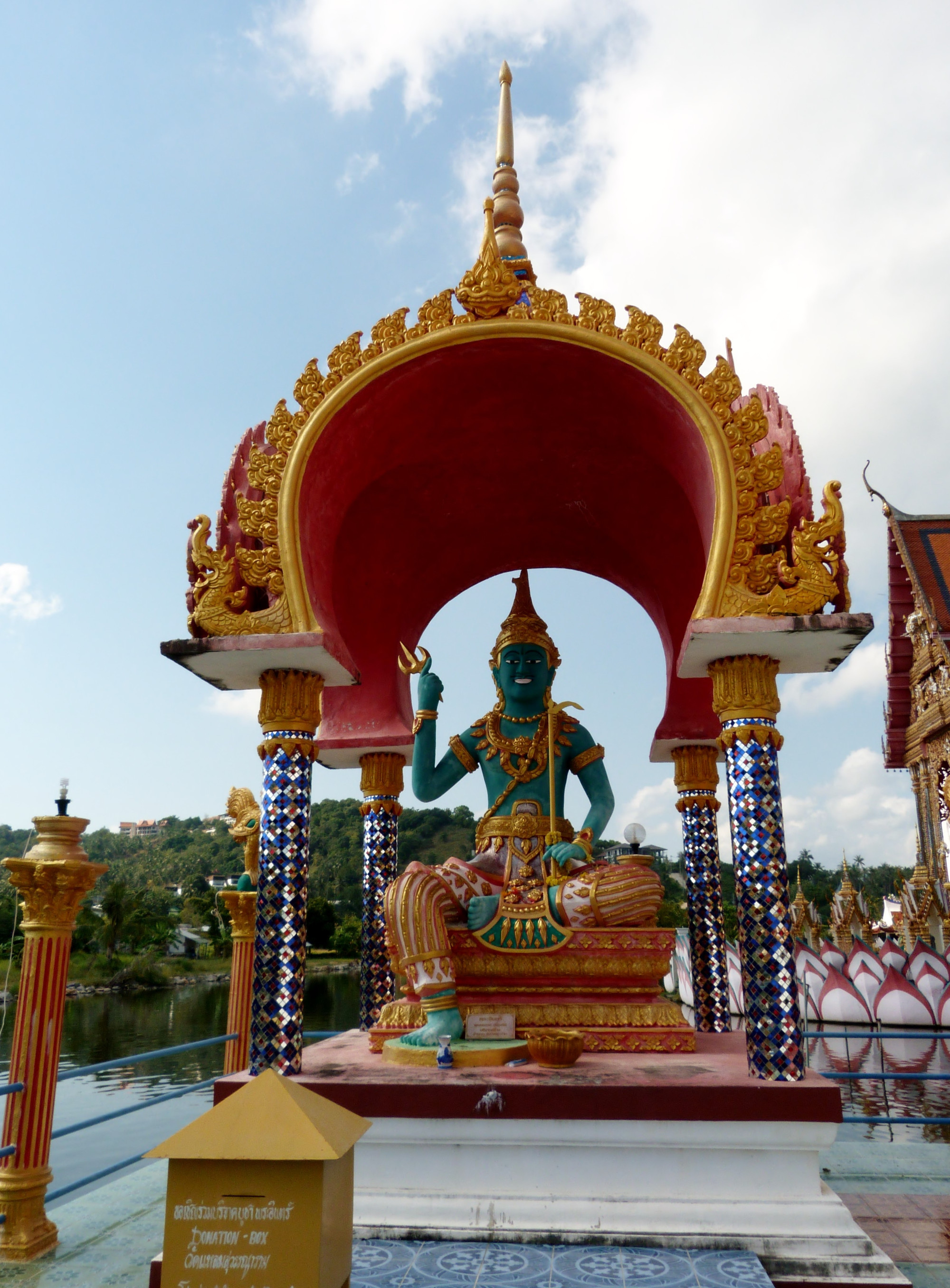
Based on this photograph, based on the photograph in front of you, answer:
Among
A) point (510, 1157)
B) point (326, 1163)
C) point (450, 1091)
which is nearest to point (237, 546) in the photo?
point (450, 1091)

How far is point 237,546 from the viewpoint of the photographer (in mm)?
5652

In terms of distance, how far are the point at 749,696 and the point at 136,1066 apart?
17.8 m

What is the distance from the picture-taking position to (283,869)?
523 centimetres

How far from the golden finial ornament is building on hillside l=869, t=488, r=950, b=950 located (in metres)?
20.3

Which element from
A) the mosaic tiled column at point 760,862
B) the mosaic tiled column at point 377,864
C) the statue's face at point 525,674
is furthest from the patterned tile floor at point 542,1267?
the statue's face at point 525,674

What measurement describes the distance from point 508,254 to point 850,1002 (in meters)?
17.1

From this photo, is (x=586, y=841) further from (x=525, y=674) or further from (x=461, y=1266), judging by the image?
(x=461, y=1266)

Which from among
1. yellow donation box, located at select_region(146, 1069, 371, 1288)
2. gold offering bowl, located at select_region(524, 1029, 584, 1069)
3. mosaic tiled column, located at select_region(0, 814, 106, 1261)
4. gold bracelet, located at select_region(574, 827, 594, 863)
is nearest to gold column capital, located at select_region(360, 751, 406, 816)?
gold bracelet, located at select_region(574, 827, 594, 863)

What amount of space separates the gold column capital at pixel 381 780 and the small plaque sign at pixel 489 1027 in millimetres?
2755

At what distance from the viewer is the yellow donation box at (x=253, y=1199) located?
2008 millimetres

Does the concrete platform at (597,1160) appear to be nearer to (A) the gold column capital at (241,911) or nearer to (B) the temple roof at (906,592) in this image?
(A) the gold column capital at (241,911)

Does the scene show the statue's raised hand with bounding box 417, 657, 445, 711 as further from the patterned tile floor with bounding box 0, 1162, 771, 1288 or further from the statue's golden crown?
the patterned tile floor with bounding box 0, 1162, 771, 1288

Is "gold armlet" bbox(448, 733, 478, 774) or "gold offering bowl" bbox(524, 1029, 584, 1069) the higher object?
"gold armlet" bbox(448, 733, 478, 774)

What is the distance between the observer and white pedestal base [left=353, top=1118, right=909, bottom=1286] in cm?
430
